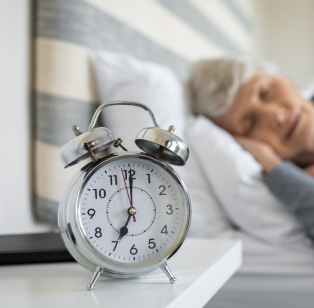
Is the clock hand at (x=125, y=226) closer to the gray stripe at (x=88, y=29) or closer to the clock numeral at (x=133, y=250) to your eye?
the clock numeral at (x=133, y=250)

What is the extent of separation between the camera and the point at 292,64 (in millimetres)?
3160

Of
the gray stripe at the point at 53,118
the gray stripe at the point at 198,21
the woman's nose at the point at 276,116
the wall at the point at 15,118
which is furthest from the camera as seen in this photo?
the gray stripe at the point at 198,21

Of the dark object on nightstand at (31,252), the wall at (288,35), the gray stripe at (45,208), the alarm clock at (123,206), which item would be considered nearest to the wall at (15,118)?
the gray stripe at (45,208)

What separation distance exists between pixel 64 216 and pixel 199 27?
1.70 metres

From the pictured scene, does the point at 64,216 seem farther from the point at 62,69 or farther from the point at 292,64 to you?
the point at 292,64

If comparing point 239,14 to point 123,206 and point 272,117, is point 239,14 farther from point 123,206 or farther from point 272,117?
point 123,206

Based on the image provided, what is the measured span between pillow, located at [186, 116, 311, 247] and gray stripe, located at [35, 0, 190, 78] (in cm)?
42

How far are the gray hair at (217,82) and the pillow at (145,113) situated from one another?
0.57 ft

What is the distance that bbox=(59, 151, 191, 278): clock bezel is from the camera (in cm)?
50

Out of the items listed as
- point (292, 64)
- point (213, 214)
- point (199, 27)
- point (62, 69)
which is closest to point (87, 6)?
point (62, 69)

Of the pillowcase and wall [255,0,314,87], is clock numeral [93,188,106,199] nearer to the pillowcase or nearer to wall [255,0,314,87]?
the pillowcase

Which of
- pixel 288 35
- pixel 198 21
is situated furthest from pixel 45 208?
pixel 288 35

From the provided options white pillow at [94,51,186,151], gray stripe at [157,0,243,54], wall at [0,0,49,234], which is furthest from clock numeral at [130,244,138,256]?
gray stripe at [157,0,243,54]

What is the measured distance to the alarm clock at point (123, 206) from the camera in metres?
0.50
